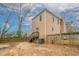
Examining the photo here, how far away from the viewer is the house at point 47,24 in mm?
2199

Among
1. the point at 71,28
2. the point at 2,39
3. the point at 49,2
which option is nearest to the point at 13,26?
the point at 2,39

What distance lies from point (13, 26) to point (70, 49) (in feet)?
2.35

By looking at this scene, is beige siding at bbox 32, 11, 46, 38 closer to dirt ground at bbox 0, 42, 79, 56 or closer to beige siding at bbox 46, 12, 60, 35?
beige siding at bbox 46, 12, 60, 35

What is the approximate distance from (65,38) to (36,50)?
1.20 feet

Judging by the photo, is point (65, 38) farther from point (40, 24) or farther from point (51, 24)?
point (40, 24)

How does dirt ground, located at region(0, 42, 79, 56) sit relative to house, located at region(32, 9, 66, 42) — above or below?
below

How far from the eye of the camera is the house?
220cm

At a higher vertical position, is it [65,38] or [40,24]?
[40,24]

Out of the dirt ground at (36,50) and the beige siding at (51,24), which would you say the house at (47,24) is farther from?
the dirt ground at (36,50)

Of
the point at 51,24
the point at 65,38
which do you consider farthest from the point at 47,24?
the point at 65,38

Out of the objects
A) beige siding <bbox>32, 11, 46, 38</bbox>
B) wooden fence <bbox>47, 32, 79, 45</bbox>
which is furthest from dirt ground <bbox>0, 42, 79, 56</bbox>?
beige siding <bbox>32, 11, 46, 38</bbox>

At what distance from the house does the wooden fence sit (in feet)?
0.15

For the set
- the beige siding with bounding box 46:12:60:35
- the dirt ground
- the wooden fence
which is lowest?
the dirt ground

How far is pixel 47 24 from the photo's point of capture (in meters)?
2.22
